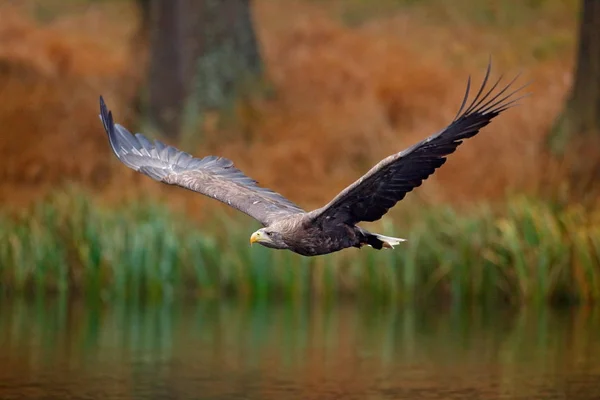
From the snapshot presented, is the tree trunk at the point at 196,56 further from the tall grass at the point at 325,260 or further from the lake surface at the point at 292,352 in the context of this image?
the lake surface at the point at 292,352

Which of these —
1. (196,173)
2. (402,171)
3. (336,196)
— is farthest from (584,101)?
(402,171)

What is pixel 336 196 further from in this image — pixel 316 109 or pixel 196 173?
pixel 316 109

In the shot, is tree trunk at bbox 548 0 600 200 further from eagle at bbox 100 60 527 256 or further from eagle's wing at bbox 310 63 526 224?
eagle's wing at bbox 310 63 526 224

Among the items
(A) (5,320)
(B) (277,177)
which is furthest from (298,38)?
(A) (5,320)

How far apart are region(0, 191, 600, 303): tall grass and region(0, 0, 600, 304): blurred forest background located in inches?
0.8

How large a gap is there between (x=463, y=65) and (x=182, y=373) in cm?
1355

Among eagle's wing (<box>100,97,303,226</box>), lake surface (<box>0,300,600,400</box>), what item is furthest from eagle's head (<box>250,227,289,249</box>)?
lake surface (<box>0,300,600,400</box>)

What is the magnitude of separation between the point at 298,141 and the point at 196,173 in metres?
8.92

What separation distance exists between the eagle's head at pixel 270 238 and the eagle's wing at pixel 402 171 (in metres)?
0.34

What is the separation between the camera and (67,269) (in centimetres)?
1630

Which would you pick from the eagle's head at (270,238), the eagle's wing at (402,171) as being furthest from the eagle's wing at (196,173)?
the eagle's wing at (402,171)

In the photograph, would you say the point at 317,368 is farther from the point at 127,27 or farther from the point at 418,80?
the point at 127,27

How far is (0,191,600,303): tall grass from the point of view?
1564 cm

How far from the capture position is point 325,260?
15.9 m
